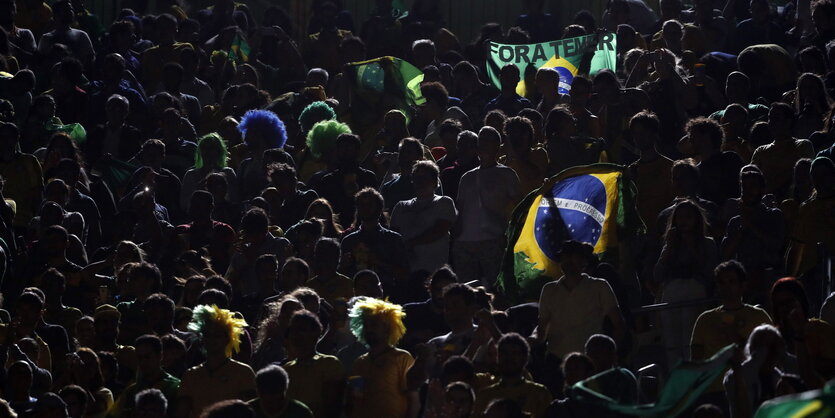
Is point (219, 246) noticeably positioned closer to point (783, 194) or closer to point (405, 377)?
point (405, 377)

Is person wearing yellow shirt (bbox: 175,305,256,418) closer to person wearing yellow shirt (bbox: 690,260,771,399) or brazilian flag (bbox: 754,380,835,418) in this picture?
person wearing yellow shirt (bbox: 690,260,771,399)

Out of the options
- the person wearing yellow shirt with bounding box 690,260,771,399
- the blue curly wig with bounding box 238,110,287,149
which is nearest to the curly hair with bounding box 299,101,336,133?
the blue curly wig with bounding box 238,110,287,149

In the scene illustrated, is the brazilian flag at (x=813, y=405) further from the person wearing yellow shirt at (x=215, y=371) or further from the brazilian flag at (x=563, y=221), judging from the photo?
the brazilian flag at (x=563, y=221)

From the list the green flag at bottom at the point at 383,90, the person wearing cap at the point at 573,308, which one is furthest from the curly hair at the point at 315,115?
the person wearing cap at the point at 573,308

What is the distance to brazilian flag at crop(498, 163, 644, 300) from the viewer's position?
13164 mm

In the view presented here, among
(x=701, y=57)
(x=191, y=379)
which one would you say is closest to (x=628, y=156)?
(x=701, y=57)

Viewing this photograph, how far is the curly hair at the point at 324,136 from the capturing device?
15562mm

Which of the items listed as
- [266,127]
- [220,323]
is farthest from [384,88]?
[220,323]

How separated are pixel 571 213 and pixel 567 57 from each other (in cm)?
484

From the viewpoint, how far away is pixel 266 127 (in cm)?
1600

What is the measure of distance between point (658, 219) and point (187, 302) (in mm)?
3810

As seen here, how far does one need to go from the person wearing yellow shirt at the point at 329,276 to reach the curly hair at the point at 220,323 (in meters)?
1.21

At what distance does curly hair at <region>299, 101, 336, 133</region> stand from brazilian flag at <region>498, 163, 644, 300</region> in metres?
3.53

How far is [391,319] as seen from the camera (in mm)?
11398
